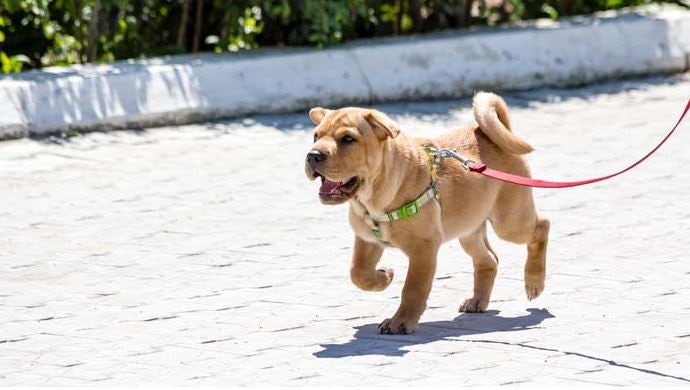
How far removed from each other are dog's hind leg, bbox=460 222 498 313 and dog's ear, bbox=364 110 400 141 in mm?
944

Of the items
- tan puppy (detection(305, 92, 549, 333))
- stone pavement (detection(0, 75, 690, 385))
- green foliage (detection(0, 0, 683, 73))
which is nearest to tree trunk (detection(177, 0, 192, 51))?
green foliage (detection(0, 0, 683, 73))

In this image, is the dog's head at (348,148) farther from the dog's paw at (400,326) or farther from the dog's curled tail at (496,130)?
the dog's curled tail at (496,130)

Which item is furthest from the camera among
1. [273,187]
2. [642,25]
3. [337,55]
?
[642,25]

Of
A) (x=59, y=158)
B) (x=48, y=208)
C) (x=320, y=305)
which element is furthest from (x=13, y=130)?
(x=320, y=305)

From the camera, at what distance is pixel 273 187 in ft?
30.9

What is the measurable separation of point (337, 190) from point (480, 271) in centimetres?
106

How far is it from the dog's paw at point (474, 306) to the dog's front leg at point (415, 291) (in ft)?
1.67

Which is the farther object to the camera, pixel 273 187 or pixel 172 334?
pixel 273 187

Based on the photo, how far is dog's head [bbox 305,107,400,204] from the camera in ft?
20.0

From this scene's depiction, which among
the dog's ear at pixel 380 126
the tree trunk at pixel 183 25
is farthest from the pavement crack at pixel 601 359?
the tree trunk at pixel 183 25

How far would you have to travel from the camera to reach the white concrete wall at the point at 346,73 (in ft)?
34.9

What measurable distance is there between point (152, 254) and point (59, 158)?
2.35m

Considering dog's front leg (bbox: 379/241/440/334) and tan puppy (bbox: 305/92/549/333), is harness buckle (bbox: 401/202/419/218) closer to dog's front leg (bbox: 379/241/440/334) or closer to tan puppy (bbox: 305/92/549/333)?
tan puppy (bbox: 305/92/549/333)

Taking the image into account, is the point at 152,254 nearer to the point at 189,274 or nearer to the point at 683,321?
the point at 189,274
